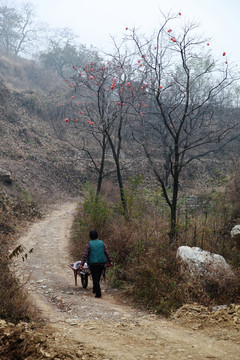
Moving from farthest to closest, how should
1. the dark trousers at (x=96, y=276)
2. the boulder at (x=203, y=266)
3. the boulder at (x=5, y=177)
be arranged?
the boulder at (x=5, y=177), the dark trousers at (x=96, y=276), the boulder at (x=203, y=266)

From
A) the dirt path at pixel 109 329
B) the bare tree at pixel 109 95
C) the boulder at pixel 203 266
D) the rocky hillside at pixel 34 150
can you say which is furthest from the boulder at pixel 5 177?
the boulder at pixel 203 266

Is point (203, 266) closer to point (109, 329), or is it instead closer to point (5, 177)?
point (109, 329)

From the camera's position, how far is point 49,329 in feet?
14.4

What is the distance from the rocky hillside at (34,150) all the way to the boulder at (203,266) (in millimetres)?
11665

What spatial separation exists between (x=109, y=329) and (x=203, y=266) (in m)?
2.34

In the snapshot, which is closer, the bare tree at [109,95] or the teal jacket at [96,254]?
the teal jacket at [96,254]

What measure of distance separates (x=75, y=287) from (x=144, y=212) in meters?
Answer: 3.72

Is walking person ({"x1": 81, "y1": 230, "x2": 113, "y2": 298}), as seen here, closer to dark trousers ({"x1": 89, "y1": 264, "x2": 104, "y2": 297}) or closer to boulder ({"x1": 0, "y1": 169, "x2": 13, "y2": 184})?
dark trousers ({"x1": 89, "y1": 264, "x2": 104, "y2": 297})

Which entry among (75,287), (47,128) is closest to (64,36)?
(47,128)

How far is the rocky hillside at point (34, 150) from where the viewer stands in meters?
19.5

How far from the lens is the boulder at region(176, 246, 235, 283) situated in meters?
5.92

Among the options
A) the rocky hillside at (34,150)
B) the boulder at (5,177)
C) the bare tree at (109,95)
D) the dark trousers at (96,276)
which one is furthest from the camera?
the rocky hillside at (34,150)

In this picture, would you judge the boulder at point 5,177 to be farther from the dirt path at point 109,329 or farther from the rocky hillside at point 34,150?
the dirt path at point 109,329

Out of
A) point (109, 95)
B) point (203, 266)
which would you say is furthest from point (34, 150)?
point (203, 266)
